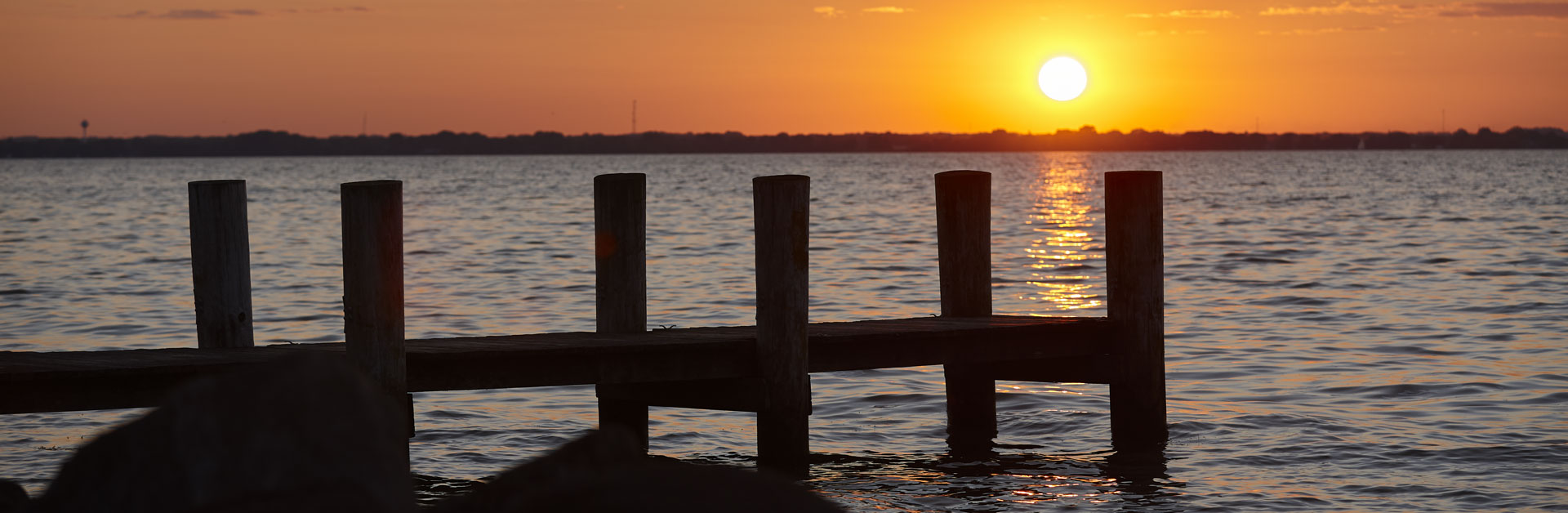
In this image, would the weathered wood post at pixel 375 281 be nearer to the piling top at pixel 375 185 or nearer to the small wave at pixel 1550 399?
the piling top at pixel 375 185

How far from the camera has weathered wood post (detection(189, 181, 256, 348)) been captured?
29.5ft

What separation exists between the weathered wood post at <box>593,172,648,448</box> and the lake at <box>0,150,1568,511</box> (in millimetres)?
1540

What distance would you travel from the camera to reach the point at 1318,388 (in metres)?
13.8

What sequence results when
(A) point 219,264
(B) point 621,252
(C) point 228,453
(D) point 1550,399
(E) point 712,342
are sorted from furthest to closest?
(D) point 1550,399, (B) point 621,252, (E) point 712,342, (A) point 219,264, (C) point 228,453

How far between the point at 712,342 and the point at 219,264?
2.87 metres

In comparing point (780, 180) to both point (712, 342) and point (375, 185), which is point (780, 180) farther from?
point (375, 185)

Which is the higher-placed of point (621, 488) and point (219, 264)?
point (219, 264)

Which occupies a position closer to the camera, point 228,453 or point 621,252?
point 228,453

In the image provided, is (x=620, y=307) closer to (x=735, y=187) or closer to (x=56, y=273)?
(x=56, y=273)

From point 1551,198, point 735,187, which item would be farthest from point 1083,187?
point 1551,198

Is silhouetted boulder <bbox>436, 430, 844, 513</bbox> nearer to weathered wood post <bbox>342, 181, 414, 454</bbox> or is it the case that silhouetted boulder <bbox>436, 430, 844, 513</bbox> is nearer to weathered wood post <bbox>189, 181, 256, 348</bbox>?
weathered wood post <bbox>342, 181, 414, 454</bbox>

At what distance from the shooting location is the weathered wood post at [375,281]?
785 centimetres

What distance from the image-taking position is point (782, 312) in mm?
9242

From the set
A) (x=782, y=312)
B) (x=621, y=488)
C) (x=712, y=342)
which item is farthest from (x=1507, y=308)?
(x=621, y=488)
